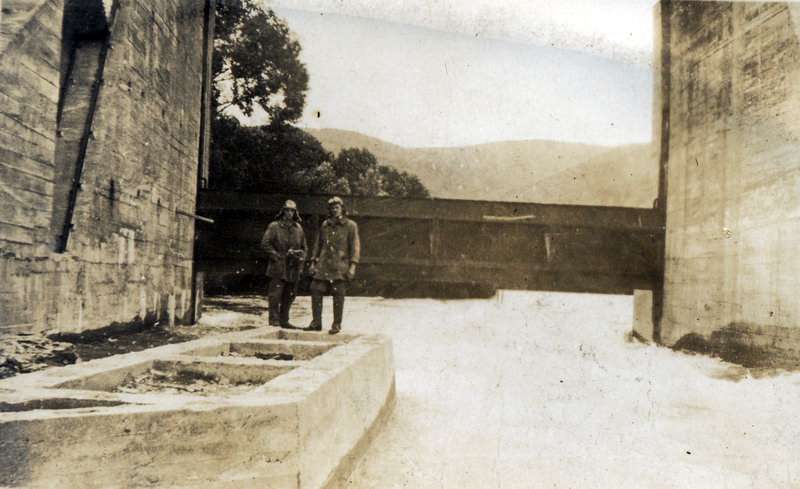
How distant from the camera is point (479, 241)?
38.7 feet

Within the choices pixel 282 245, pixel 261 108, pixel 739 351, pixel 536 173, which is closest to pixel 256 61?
pixel 261 108

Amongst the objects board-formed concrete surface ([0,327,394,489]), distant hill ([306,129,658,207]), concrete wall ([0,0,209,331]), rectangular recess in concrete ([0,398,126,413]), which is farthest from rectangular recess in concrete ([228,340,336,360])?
distant hill ([306,129,658,207])

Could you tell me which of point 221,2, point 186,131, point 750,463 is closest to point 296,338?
point 750,463

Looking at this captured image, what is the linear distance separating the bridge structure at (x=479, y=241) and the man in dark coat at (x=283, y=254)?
9.87 ft

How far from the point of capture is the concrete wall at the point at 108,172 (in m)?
5.15

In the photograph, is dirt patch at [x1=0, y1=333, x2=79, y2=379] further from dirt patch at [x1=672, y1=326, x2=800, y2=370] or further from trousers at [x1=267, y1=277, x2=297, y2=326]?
dirt patch at [x1=672, y1=326, x2=800, y2=370]

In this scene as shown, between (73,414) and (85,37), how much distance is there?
641 centimetres

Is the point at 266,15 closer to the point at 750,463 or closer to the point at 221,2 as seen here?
the point at 221,2

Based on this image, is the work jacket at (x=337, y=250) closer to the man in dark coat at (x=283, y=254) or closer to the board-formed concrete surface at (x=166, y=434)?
the man in dark coat at (x=283, y=254)

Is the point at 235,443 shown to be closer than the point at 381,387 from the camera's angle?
Yes

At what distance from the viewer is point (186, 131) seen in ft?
35.7

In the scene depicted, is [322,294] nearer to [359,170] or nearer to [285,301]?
[285,301]

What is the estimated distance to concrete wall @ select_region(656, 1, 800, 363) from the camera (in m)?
7.56

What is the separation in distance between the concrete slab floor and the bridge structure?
1.60m
